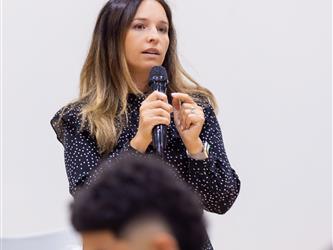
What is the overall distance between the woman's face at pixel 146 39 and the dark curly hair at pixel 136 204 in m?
0.77

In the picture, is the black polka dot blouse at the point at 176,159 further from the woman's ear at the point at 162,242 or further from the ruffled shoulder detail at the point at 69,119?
the woman's ear at the point at 162,242

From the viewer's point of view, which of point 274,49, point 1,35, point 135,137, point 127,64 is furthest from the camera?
point 274,49

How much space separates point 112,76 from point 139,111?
145 mm

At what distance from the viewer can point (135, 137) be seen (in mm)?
1167

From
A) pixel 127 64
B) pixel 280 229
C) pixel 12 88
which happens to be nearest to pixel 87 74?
pixel 127 64

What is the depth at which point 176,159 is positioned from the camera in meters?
1.24

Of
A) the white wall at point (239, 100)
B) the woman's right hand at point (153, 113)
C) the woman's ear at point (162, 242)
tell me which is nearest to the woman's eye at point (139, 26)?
the woman's right hand at point (153, 113)

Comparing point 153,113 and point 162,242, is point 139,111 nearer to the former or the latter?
point 153,113

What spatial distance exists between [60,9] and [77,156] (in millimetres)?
917

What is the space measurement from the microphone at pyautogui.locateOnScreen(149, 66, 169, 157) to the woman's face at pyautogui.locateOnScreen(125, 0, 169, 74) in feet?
0.23

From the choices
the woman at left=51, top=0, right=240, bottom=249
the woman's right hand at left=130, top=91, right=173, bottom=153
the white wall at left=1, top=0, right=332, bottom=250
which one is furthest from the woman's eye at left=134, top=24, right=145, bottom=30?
the white wall at left=1, top=0, right=332, bottom=250

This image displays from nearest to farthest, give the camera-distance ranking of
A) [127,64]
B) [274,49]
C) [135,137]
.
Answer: [135,137]
[127,64]
[274,49]

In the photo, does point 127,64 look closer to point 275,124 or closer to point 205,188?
point 205,188

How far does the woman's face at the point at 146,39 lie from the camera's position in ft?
Answer: 4.22
